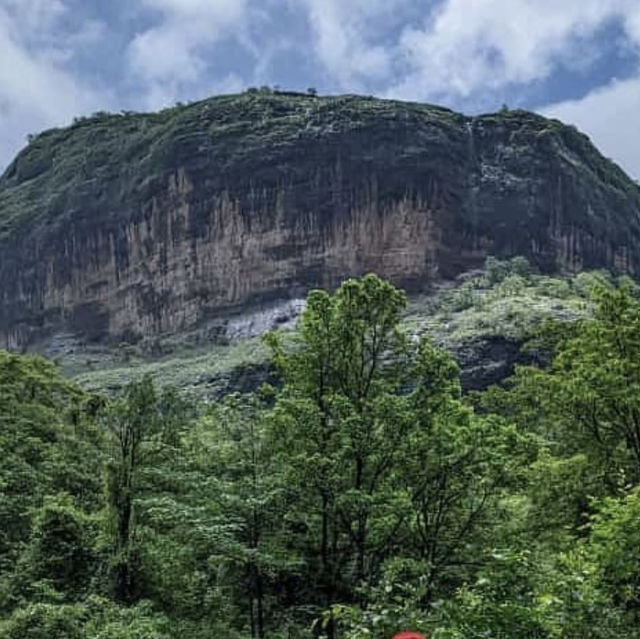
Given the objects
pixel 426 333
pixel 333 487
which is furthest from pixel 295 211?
pixel 333 487

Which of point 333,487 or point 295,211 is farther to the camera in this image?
point 295,211

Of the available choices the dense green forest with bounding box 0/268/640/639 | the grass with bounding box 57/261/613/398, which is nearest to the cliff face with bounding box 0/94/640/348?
the grass with bounding box 57/261/613/398

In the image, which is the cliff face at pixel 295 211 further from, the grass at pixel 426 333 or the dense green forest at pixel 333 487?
the dense green forest at pixel 333 487

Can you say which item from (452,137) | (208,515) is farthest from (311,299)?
(452,137)

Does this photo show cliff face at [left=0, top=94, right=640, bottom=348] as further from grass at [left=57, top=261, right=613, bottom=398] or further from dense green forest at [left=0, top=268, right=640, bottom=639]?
dense green forest at [left=0, top=268, right=640, bottom=639]

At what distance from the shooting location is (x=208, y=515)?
16.5 m

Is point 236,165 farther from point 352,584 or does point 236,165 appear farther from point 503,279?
point 352,584

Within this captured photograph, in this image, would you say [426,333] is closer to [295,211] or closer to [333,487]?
[295,211]

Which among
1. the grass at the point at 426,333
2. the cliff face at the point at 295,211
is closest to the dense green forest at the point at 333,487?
the grass at the point at 426,333

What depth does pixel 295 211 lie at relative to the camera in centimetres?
11806

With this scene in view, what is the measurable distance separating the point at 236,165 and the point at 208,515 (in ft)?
349

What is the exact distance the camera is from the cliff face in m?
115

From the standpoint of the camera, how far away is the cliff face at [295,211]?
115 metres

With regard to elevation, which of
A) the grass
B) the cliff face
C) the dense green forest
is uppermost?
the cliff face
